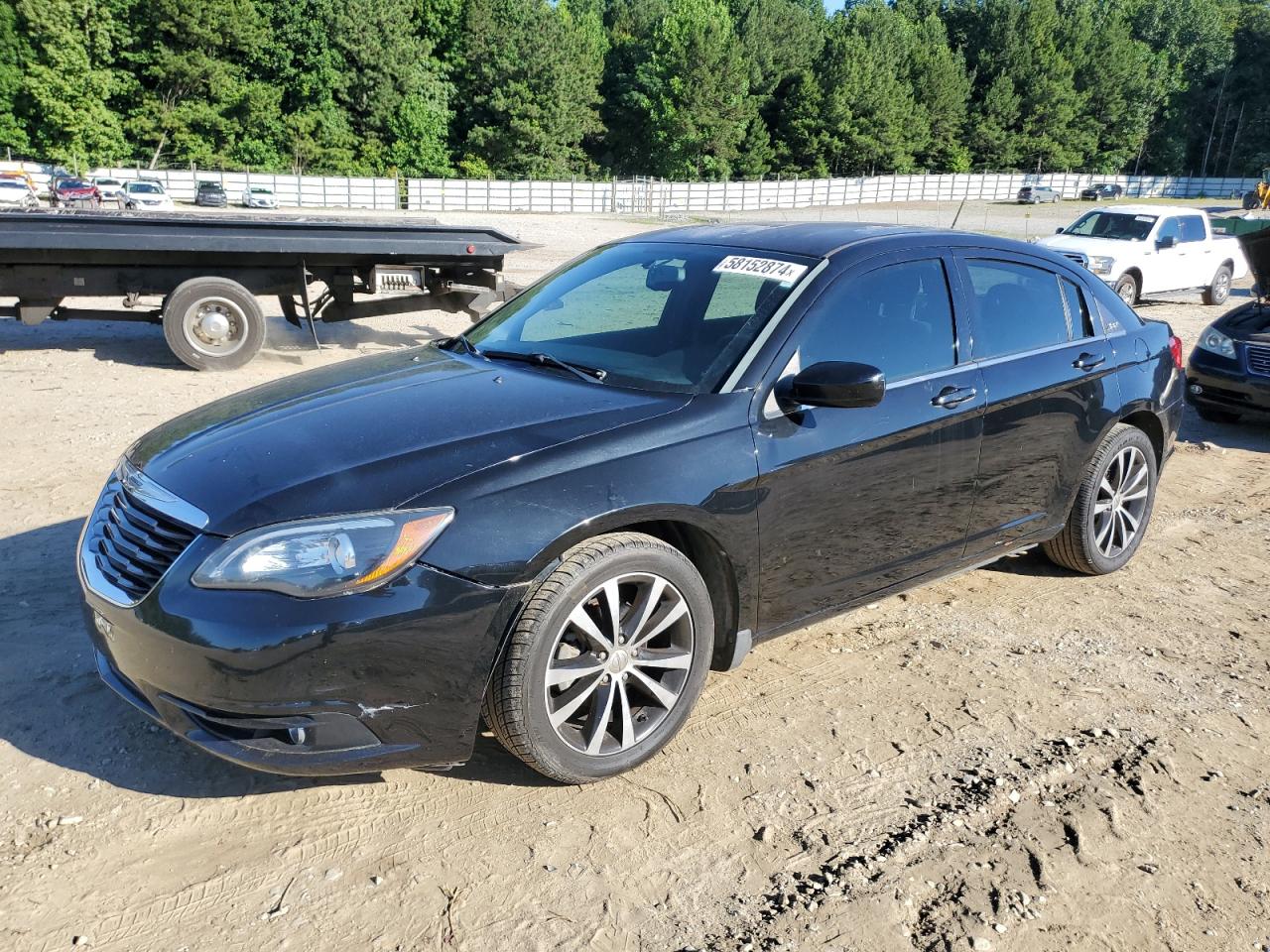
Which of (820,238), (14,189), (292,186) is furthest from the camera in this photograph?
(292,186)

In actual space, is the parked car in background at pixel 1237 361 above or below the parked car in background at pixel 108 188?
above

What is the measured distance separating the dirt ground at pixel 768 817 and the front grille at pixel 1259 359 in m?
4.55

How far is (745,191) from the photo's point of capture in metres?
70.6

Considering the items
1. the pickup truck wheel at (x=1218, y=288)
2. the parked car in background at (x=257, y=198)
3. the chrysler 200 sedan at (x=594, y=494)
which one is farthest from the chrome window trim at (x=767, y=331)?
the parked car in background at (x=257, y=198)

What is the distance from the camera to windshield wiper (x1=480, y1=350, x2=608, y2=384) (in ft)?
12.4

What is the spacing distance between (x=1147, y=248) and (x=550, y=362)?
15.4 meters

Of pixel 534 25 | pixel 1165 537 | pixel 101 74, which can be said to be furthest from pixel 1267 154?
pixel 1165 537

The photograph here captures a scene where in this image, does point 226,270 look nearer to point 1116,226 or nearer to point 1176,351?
point 1176,351

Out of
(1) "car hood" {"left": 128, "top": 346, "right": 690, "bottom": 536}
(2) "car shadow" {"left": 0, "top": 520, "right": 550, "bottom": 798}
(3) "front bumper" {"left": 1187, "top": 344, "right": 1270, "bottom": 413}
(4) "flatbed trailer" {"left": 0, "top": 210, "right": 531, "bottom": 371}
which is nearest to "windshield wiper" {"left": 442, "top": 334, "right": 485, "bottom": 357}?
(1) "car hood" {"left": 128, "top": 346, "right": 690, "bottom": 536}

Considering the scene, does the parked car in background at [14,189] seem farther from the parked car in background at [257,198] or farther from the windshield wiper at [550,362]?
the windshield wiper at [550,362]

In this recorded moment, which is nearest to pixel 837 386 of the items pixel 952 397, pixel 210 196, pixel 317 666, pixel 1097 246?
pixel 952 397

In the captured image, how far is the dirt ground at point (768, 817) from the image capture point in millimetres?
2695

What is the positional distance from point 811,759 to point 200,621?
6.43 ft

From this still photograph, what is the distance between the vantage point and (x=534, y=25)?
76438mm
